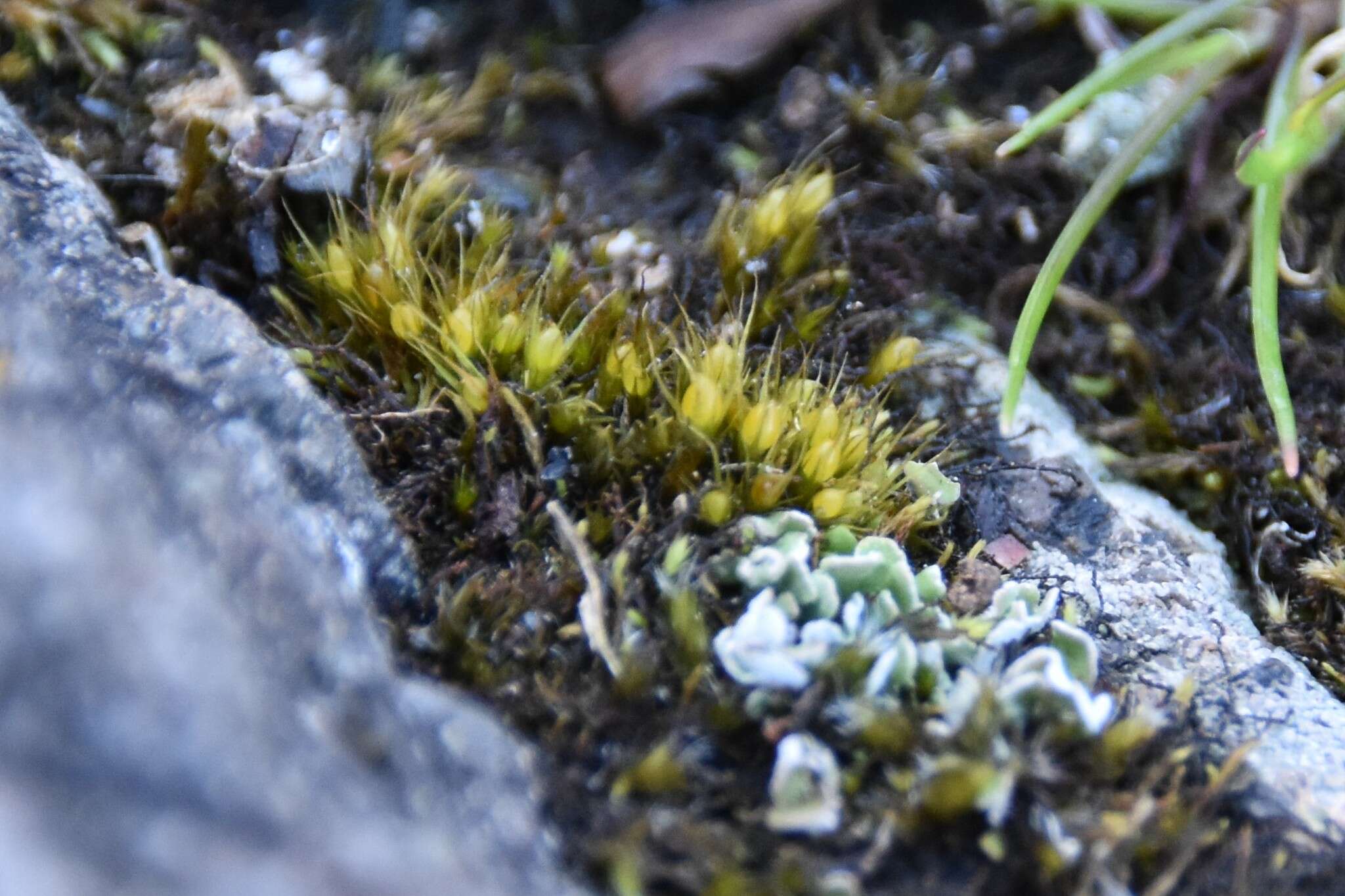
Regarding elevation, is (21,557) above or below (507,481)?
above

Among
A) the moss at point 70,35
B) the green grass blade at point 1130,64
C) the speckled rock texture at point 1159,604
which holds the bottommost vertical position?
the speckled rock texture at point 1159,604

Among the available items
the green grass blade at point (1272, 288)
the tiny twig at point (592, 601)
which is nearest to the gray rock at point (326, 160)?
the tiny twig at point (592, 601)

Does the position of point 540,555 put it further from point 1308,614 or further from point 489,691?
point 1308,614

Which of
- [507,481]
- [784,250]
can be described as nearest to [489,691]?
[507,481]

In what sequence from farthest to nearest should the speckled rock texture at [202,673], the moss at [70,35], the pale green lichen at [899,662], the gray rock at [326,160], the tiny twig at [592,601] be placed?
the moss at [70,35] < the gray rock at [326,160] < the tiny twig at [592,601] < the pale green lichen at [899,662] < the speckled rock texture at [202,673]

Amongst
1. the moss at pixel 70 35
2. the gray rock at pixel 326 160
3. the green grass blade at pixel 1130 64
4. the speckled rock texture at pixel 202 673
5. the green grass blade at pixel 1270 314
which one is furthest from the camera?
the moss at pixel 70 35

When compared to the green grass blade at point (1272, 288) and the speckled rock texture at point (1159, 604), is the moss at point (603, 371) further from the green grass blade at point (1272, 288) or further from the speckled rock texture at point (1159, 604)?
the green grass blade at point (1272, 288)
